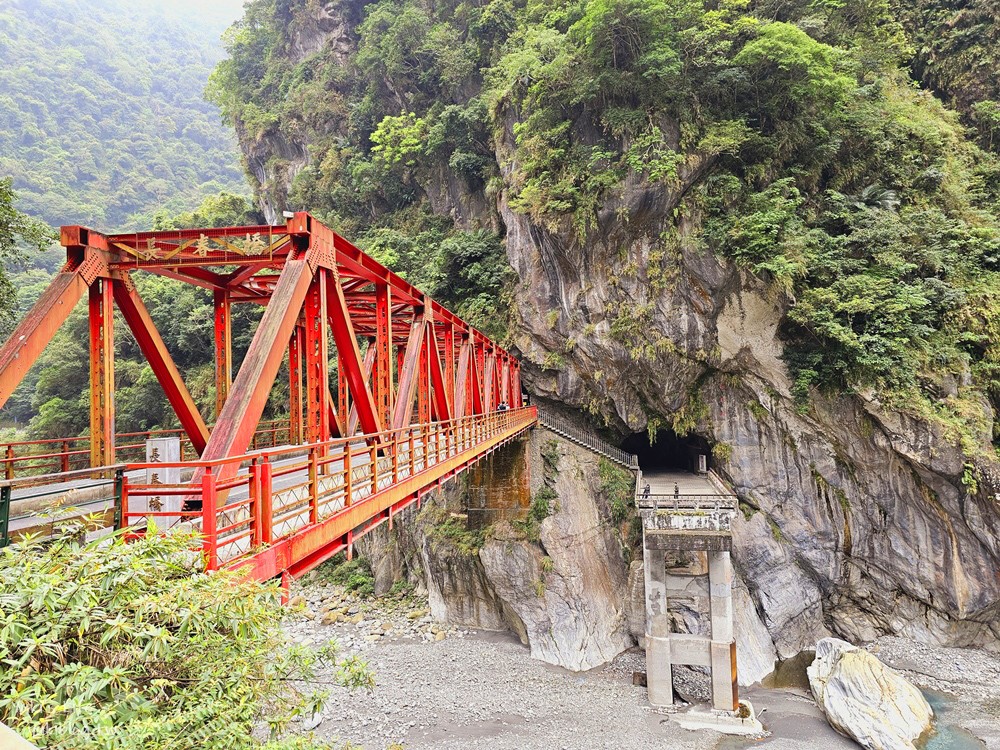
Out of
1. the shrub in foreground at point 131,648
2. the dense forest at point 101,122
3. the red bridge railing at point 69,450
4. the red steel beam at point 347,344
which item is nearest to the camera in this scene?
the shrub in foreground at point 131,648

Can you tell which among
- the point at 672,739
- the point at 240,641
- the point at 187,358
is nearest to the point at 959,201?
the point at 672,739

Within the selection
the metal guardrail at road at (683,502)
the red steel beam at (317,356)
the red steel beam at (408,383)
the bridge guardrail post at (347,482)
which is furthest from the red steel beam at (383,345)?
the metal guardrail at road at (683,502)

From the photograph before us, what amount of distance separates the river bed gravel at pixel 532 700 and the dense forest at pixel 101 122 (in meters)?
45.2

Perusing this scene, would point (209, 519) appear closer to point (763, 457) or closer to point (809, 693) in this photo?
point (809, 693)

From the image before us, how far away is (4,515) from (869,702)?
16961mm

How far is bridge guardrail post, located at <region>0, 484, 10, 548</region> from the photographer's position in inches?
116

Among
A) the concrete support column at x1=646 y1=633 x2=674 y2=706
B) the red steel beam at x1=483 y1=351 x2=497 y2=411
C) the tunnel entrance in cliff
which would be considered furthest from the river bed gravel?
the tunnel entrance in cliff

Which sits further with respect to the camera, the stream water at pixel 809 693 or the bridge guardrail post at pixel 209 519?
the stream water at pixel 809 693

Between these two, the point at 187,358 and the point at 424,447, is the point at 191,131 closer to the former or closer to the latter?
the point at 187,358

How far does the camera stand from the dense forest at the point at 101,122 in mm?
48625

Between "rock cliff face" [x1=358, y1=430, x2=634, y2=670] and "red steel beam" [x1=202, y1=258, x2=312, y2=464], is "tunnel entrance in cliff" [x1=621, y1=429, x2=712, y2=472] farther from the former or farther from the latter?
"red steel beam" [x1=202, y1=258, x2=312, y2=464]

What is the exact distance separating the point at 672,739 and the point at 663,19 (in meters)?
20.4

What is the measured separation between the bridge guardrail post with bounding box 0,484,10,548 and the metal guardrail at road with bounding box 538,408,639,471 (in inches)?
639

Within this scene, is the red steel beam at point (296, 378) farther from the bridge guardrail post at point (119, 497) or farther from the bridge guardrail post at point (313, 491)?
the bridge guardrail post at point (119, 497)
